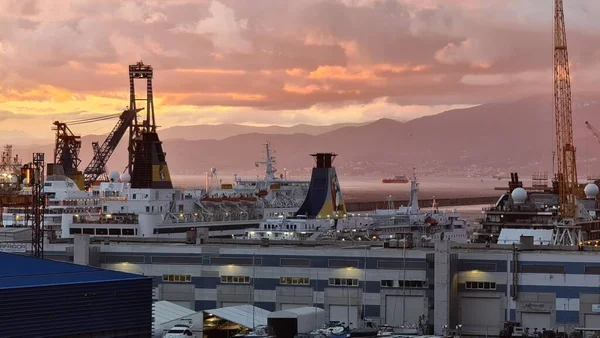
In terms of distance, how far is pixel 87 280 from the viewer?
46438mm

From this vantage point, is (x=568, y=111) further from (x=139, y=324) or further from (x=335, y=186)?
(x=139, y=324)

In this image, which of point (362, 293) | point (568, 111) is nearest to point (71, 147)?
point (568, 111)

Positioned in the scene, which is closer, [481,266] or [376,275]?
[481,266]

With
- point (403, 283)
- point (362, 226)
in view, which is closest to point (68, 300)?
point (403, 283)

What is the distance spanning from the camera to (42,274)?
1844 inches

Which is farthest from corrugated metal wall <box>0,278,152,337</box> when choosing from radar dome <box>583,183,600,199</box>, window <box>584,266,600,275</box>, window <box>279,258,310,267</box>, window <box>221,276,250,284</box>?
radar dome <box>583,183,600,199</box>

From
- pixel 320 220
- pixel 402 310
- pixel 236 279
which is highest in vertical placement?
pixel 320 220

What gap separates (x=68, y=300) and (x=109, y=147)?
326ft

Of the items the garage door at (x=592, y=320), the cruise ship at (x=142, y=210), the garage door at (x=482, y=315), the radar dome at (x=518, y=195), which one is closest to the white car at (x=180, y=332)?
the garage door at (x=482, y=315)

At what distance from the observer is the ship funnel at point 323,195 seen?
102562 millimetres

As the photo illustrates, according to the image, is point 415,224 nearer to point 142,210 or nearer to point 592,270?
point 142,210

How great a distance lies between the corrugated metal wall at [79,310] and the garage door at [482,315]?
67.3ft

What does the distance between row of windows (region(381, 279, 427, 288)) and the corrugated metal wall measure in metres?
18.5

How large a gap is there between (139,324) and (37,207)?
23.8m
